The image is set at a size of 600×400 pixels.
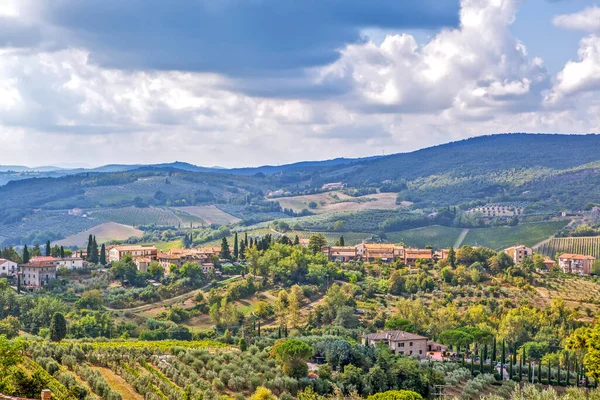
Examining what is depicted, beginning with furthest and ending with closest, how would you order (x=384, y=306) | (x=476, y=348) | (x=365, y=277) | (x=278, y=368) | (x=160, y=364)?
(x=365, y=277) < (x=384, y=306) < (x=476, y=348) < (x=278, y=368) < (x=160, y=364)

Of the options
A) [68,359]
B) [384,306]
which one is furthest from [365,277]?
[68,359]

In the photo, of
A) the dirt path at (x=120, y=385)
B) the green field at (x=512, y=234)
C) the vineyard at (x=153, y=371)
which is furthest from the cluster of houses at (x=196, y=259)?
the dirt path at (x=120, y=385)

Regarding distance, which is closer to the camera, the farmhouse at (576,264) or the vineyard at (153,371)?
the vineyard at (153,371)

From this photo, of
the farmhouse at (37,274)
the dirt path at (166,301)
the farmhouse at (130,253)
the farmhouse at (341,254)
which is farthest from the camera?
the farmhouse at (341,254)

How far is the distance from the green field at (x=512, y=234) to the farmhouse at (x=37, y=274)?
78.8 metres

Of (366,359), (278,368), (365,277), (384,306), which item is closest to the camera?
(278,368)

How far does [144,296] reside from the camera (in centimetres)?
8119

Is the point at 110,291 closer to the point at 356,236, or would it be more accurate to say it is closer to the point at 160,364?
the point at 160,364

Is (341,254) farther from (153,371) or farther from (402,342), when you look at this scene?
(153,371)

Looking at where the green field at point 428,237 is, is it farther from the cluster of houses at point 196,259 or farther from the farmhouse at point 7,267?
the farmhouse at point 7,267

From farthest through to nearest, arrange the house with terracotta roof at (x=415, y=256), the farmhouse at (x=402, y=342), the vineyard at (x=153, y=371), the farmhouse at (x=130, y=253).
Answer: the farmhouse at (x=130, y=253)
the house with terracotta roof at (x=415, y=256)
the farmhouse at (x=402, y=342)
the vineyard at (x=153, y=371)

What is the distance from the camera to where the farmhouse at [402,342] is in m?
61.8

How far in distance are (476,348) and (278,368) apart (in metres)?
21.1

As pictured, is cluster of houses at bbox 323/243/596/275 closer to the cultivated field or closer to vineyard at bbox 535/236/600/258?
vineyard at bbox 535/236/600/258
